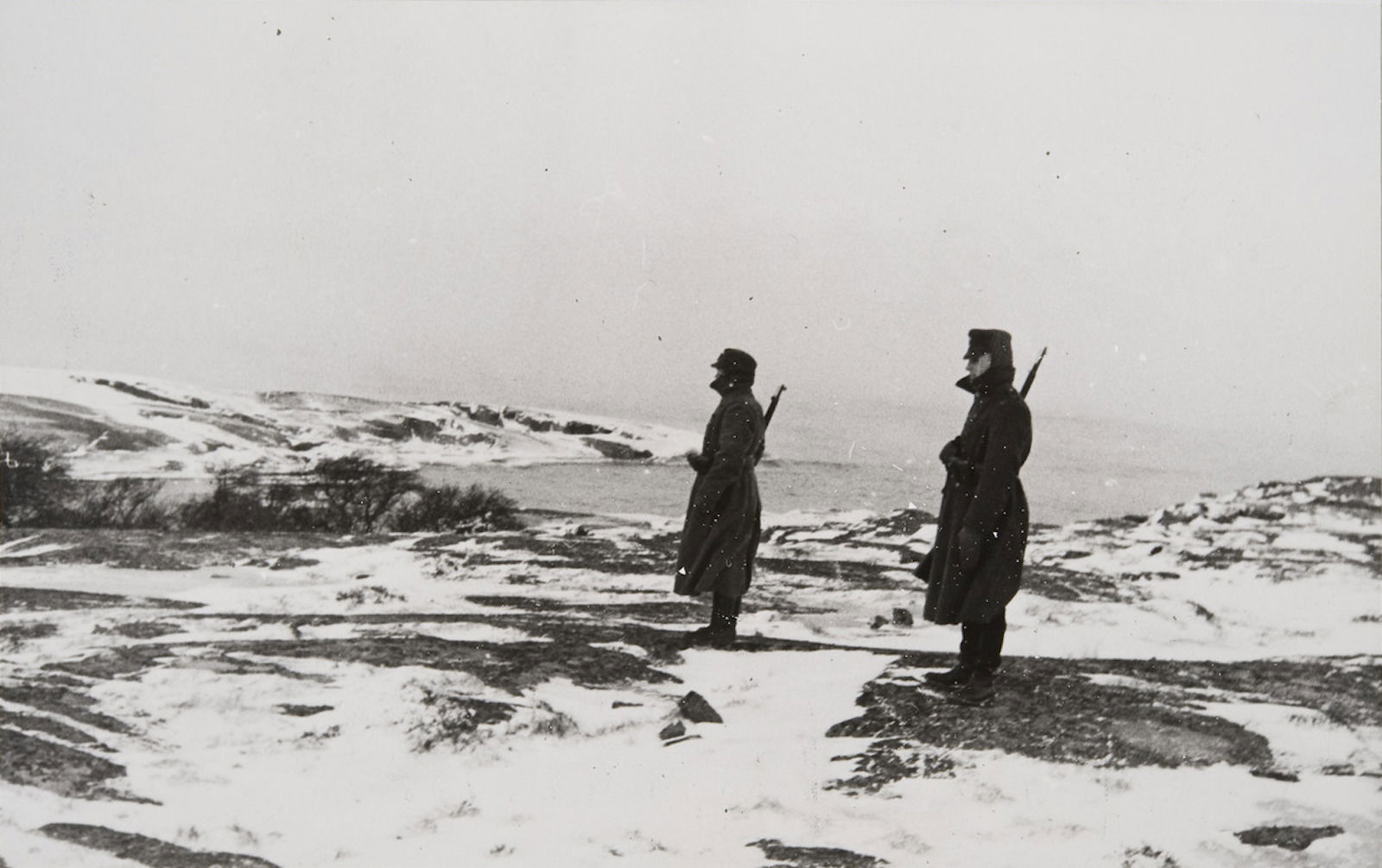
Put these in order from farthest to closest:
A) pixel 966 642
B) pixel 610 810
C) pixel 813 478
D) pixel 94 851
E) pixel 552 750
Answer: pixel 813 478 → pixel 966 642 → pixel 552 750 → pixel 610 810 → pixel 94 851

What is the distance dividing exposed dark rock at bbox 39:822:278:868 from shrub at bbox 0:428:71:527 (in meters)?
3.48

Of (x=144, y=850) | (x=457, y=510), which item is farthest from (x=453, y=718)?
(x=457, y=510)

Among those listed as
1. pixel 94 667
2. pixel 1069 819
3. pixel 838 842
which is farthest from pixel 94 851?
pixel 1069 819

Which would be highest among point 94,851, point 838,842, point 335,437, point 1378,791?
point 335,437

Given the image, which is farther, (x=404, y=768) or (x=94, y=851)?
(x=404, y=768)

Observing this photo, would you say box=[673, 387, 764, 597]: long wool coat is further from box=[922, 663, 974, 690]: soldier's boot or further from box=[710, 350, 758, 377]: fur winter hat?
box=[922, 663, 974, 690]: soldier's boot

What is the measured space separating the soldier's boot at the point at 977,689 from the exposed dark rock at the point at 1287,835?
3.12 feet

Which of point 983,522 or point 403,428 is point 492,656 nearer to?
point 983,522

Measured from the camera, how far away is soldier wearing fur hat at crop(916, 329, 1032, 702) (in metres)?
4.02

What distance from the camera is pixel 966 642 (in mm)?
4188

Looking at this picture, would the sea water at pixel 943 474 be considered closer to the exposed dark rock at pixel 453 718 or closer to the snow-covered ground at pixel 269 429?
the snow-covered ground at pixel 269 429

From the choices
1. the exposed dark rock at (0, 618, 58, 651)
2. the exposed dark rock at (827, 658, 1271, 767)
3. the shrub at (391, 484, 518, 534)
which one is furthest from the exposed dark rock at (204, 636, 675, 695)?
the shrub at (391, 484, 518, 534)

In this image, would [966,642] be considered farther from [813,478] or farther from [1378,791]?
[813,478]

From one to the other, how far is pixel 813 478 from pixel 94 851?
162 inches
